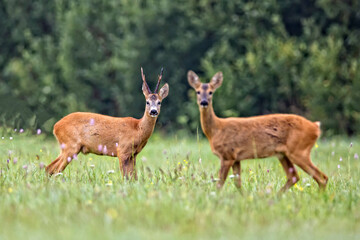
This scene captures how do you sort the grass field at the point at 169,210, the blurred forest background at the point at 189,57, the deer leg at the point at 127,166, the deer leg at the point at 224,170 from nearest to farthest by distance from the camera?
the grass field at the point at 169,210
the deer leg at the point at 224,170
the deer leg at the point at 127,166
the blurred forest background at the point at 189,57

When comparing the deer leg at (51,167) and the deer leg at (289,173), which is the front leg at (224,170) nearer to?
the deer leg at (289,173)

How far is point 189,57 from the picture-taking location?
22938 mm

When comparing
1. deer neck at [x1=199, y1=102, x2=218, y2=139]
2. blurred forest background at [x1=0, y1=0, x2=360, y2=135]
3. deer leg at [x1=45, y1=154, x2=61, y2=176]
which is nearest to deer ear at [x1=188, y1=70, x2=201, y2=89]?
deer neck at [x1=199, y1=102, x2=218, y2=139]

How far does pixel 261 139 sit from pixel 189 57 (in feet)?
51.1

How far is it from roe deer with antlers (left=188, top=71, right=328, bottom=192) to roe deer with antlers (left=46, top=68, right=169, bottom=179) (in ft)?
4.12

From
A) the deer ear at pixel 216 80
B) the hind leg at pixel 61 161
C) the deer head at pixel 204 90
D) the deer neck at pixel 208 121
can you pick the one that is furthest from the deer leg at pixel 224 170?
the hind leg at pixel 61 161

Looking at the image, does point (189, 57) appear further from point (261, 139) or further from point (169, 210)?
point (169, 210)

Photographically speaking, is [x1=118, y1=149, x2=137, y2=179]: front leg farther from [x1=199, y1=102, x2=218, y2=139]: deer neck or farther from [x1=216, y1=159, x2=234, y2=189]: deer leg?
[x1=216, y1=159, x2=234, y2=189]: deer leg

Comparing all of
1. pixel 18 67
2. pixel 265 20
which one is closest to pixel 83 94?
pixel 18 67

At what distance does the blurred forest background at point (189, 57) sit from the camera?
1981cm

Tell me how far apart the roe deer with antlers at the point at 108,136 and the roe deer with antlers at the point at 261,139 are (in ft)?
4.12

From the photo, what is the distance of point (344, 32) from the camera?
2045 cm

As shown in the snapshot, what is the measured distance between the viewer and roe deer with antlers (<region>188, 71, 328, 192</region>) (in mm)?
7492

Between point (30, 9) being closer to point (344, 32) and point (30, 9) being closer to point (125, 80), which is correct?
point (125, 80)
